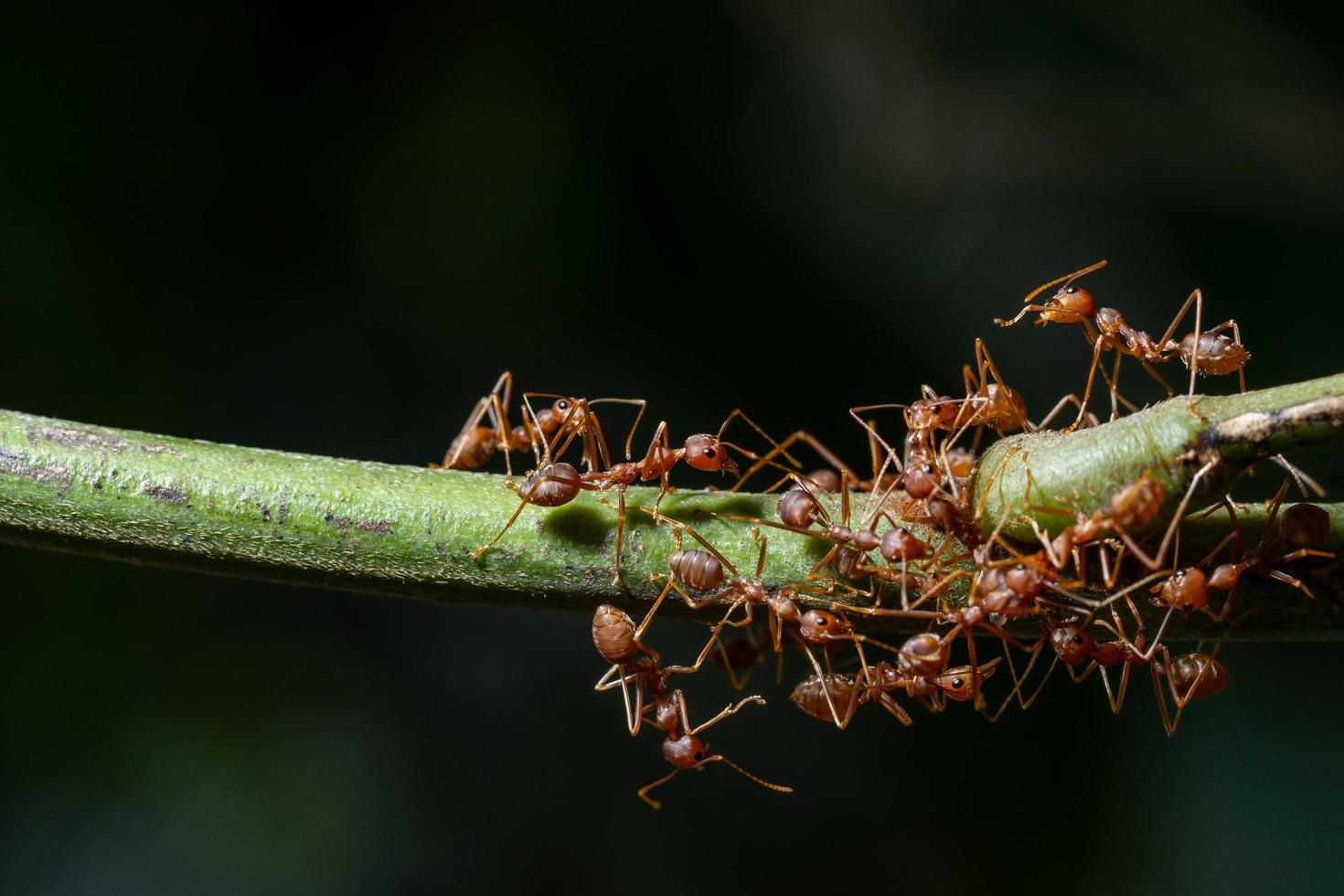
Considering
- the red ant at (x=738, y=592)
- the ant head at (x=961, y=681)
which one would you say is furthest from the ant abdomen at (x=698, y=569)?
the ant head at (x=961, y=681)

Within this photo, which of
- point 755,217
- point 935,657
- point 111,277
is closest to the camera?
point 935,657

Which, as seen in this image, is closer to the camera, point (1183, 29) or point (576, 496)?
point (576, 496)

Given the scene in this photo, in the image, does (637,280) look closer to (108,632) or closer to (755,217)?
(755,217)

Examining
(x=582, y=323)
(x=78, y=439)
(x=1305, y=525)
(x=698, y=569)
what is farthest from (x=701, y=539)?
(x=582, y=323)

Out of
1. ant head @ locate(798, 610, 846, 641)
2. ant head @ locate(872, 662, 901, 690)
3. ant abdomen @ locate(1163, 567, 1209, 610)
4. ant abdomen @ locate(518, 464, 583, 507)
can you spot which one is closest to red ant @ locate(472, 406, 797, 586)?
ant abdomen @ locate(518, 464, 583, 507)

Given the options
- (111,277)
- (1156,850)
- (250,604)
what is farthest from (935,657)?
(111,277)

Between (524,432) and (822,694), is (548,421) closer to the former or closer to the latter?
(524,432)

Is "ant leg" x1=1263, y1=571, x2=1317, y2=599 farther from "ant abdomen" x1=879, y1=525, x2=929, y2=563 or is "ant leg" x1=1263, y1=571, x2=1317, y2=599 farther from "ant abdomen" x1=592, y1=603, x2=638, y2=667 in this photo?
"ant abdomen" x1=592, y1=603, x2=638, y2=667
